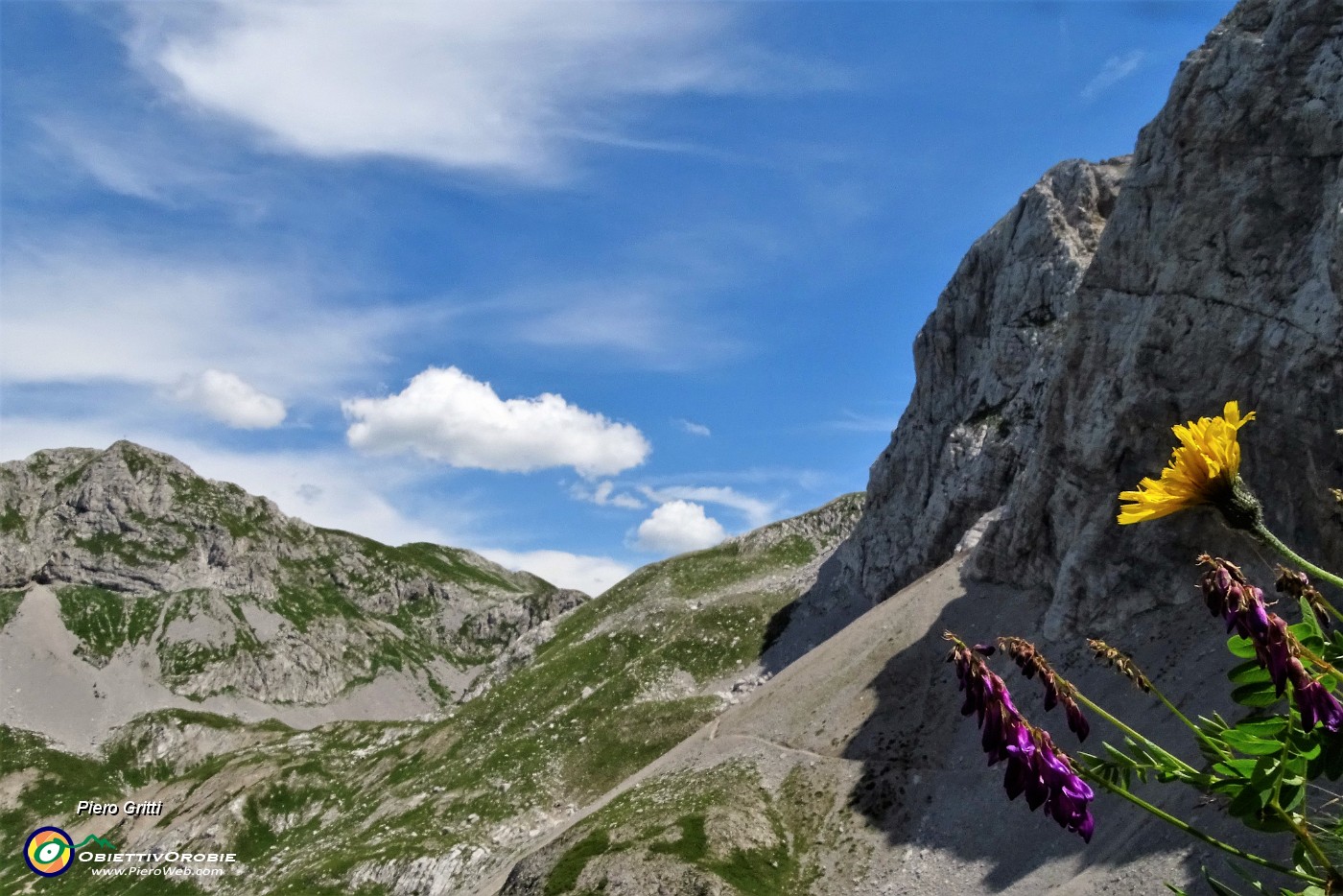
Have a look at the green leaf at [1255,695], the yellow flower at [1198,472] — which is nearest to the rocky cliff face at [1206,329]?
the green leaf at [1255,695]

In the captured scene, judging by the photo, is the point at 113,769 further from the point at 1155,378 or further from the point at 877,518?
the point at 1155,378

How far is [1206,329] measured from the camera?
50.4 m

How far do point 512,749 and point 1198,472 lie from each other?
90.3m

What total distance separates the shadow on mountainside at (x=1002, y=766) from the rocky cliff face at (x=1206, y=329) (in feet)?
9.97

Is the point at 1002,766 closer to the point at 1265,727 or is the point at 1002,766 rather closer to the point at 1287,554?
the point at 1265,727

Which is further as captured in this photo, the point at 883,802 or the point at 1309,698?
the point at 883,802

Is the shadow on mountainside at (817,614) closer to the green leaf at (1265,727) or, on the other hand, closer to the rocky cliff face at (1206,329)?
the rocky cliff face at (1206,329)

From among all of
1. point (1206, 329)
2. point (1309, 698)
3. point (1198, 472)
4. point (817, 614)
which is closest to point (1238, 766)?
point (1309, 698)

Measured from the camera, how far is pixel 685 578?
12675 cm

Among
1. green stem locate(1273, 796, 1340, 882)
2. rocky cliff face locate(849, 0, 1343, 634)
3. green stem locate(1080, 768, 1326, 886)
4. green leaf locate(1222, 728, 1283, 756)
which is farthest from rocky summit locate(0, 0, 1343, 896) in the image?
green stem locate(1273, 796, 1340, 882)

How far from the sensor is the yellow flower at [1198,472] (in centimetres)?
490

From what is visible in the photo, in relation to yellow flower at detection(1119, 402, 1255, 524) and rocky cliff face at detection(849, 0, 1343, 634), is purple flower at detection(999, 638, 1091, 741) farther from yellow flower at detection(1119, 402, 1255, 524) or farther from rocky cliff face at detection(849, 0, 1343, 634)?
rocky cliff face at detection(849, 0, 1343, 634)

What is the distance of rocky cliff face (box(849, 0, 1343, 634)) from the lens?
145 ft

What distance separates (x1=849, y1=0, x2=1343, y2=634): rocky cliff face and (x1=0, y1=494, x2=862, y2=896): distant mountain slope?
39416 mm
